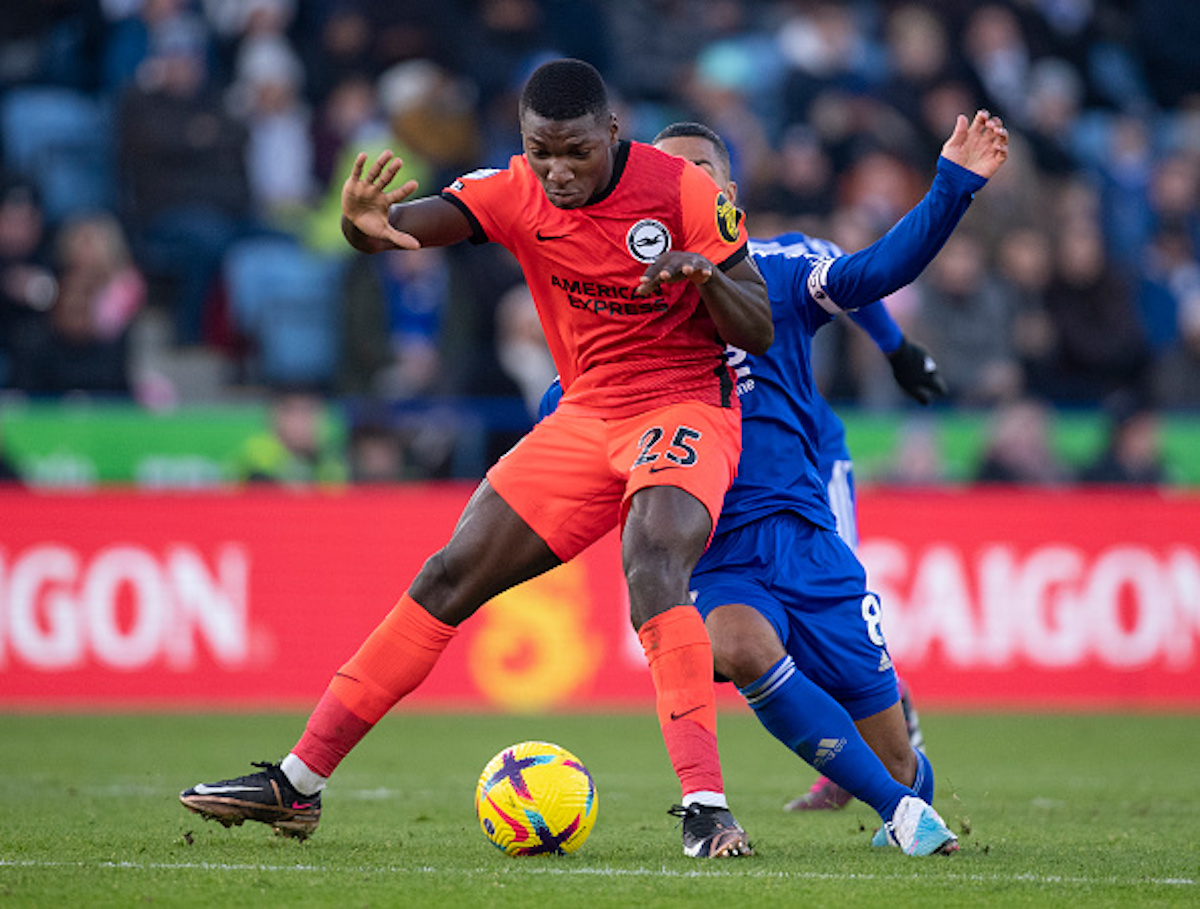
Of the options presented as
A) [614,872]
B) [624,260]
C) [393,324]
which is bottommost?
[614,872]

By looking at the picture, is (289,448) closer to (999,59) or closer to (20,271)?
Result: (20,271)

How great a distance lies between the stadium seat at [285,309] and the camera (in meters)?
13.5

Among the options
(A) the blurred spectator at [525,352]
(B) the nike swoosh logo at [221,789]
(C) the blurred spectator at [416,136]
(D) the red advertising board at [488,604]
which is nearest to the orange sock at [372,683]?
(B) the nike swoosh logo at [221,789]

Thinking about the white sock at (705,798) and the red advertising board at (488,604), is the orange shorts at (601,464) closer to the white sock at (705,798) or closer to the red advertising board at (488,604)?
the white sock at (705,798)

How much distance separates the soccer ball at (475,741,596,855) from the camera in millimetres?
5184

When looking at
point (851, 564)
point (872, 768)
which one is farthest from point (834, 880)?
point (851, 564)

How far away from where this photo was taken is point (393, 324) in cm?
1345

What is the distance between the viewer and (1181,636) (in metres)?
12.1

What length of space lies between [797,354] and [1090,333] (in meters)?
8.91

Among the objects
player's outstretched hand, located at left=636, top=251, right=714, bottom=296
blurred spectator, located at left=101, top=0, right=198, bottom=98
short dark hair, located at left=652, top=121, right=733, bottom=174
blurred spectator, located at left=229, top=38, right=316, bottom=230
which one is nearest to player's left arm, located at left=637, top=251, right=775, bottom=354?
player's outstretched hand, located at left=636, top=251, right=714, bottom=296

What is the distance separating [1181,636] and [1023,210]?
477 centimetres

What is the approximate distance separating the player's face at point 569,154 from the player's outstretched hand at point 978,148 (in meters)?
1.11

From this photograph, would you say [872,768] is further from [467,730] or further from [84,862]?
[467,730]

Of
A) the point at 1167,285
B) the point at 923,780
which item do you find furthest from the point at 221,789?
the point at 1167,285
